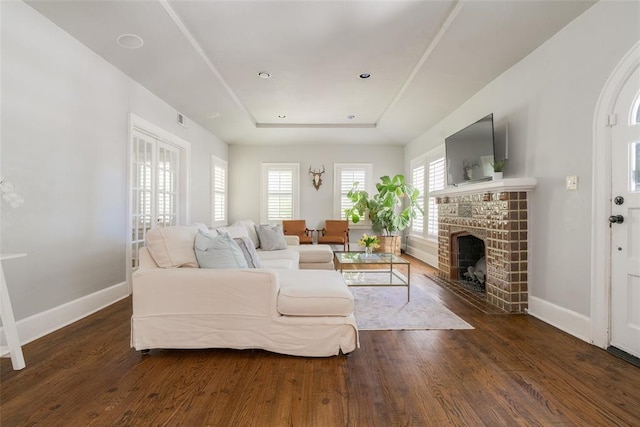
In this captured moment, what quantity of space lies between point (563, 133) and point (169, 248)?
330cm

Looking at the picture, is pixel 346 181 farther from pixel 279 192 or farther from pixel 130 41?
pixel 130 41

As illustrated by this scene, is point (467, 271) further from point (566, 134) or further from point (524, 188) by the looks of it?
point (566, 134)

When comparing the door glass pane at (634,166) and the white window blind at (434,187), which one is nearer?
the door glass pane at (634,166)

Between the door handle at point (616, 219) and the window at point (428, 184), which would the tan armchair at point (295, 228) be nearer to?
the window at point (428, 184)

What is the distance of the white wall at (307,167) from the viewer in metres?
7.13

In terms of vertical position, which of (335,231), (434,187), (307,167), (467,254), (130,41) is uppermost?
(130,41)

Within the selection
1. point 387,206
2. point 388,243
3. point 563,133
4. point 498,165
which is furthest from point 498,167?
point 388,243

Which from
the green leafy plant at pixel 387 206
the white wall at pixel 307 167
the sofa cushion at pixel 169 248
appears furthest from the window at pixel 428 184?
the sofa cushion at pixel 169 248

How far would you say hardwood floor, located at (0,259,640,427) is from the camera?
1467 millimetres

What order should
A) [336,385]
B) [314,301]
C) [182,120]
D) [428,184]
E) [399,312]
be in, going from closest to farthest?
[336,385] → [314,301] → [399,312] → [182,120] → [428,184]

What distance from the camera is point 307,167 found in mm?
7133

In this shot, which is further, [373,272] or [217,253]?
[373,272]

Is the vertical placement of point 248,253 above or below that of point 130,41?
below

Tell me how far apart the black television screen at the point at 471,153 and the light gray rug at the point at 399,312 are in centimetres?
154
